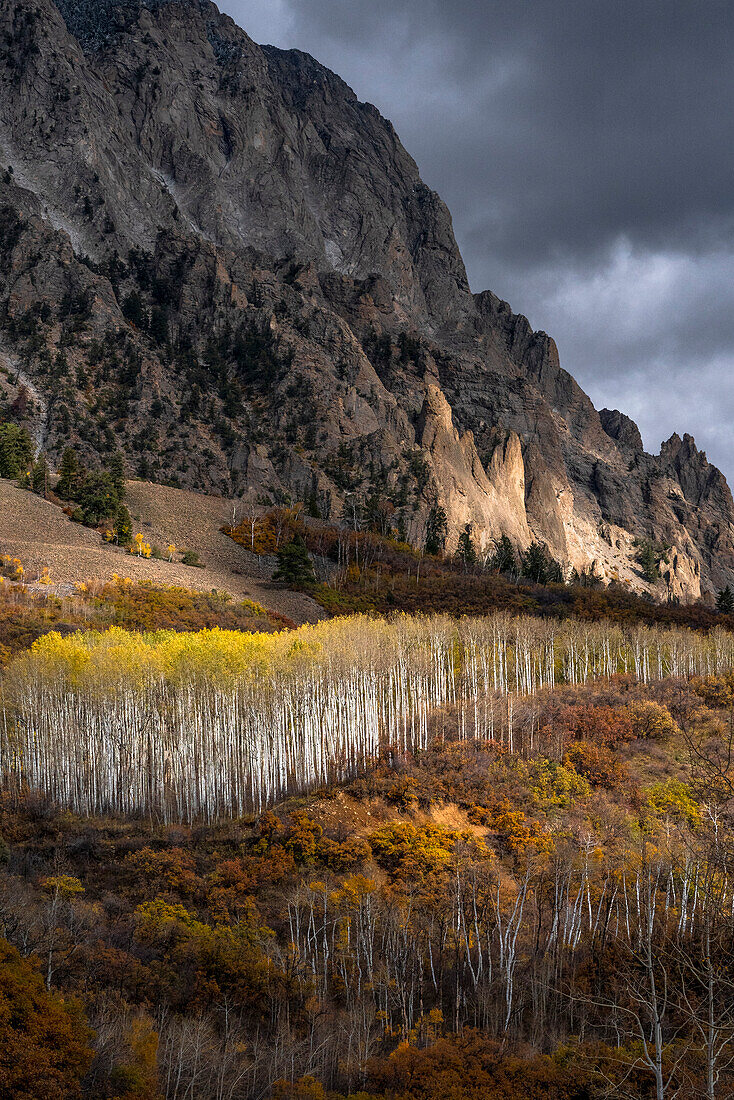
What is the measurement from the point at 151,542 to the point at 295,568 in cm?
1677

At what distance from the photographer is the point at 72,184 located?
175375mm

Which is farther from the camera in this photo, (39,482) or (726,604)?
(726,604)

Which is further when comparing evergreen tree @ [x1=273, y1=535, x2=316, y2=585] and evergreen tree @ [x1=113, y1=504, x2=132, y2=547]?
evergreen tree @ [x1=273, y1=535, x2=316, y2=585]

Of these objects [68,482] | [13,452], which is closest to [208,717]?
[68,482]

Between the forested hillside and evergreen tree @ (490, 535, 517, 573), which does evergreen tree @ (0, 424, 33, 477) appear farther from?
evergreen tree @ (490, 535, 517, 573)

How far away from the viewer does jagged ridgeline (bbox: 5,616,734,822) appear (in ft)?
135

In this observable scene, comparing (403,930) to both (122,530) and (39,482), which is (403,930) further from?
(39,482)

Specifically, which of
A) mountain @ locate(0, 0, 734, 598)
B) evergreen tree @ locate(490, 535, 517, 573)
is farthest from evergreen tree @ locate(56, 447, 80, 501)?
evergreen tree @ locate(490, 535, 517, 573)

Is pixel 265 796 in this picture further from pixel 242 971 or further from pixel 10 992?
pixel 10 992

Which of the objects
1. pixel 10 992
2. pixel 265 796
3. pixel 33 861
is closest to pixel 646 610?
pixel 265 796

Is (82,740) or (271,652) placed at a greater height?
(271,652)

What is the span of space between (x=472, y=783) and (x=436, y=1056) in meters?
22.8

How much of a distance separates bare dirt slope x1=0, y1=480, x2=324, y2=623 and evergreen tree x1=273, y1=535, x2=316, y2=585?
2.09 metres

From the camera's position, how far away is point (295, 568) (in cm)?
8238
